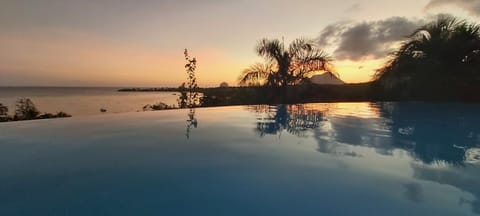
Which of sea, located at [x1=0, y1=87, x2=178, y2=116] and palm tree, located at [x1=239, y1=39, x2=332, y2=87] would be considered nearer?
palm tree, located at [x1=239, y1=39, x2=332, y2=87]

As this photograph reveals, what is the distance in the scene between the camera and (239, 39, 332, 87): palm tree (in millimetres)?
11508

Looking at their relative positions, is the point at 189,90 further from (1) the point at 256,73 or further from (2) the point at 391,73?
(2) the point at 391,73

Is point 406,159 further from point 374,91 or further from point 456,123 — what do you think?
point 374,91

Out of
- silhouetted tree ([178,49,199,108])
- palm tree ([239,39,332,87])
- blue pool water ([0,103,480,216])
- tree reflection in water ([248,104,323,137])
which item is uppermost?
palm tree ([239,39,332,87])

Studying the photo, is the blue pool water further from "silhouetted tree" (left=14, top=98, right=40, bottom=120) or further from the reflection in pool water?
"silhouetted tree" (left=14, top=98, right=40, bottom=120)

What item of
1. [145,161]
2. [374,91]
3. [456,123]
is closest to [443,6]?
[374,91]

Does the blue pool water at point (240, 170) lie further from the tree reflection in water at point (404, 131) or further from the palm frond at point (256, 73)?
the palm frond at point (256, 73)

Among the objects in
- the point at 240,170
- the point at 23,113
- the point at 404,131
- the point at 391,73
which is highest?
the point at 391,73

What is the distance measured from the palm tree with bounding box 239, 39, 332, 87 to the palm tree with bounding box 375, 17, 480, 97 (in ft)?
8.67

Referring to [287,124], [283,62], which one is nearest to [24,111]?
[287,124]

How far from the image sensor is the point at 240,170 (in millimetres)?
3428

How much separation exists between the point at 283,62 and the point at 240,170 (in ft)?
28.7

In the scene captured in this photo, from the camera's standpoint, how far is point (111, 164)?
11.9ft

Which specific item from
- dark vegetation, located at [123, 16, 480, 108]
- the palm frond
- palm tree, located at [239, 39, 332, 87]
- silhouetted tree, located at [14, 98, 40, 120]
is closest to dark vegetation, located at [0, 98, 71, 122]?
silhouetted tree, located at [14, 98, 40, 120]
